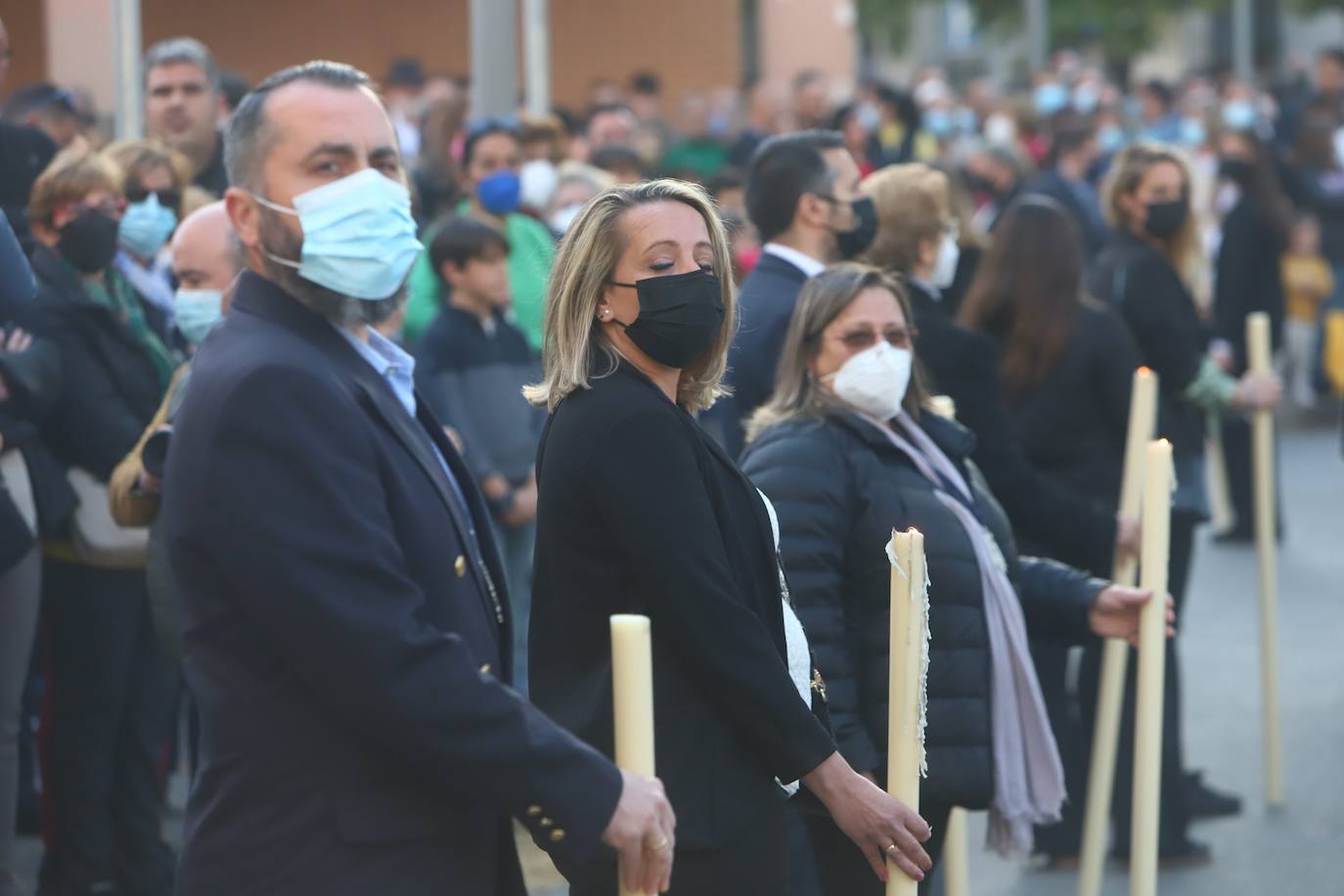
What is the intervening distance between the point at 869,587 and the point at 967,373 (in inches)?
53.7

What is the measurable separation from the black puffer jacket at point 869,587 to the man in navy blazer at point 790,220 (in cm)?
93

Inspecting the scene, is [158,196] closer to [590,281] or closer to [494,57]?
[494,57]

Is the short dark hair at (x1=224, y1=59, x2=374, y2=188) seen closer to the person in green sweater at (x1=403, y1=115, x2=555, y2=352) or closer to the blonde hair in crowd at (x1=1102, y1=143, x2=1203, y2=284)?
the blonde hair in crowd at (x1=1102, y1=143, x2=1203, y2=284)

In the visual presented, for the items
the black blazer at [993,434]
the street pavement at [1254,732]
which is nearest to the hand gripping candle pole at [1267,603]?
the street pavement at [1254,732]

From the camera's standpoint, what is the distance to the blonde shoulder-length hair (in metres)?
3.05

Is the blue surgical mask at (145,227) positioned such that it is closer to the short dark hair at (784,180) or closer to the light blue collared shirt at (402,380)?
the short dark hair at (784,180)

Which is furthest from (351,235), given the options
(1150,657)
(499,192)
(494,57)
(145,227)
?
(494,57)

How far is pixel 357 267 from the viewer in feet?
8.95

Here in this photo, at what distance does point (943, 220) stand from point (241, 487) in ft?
10.6

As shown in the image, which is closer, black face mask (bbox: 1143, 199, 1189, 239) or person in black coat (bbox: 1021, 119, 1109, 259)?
black face mask (bbox: 1143, 199, 1189, 239)

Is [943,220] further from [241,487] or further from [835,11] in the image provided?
[835,11]

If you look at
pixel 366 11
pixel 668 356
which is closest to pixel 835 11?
pixel 366 11

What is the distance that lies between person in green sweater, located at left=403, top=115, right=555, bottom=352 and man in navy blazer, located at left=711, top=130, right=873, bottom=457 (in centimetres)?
241

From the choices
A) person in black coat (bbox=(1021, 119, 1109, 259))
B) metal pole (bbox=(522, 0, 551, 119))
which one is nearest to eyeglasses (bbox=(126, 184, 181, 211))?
metal pole (bbox=(522, 0, 551, 119))
